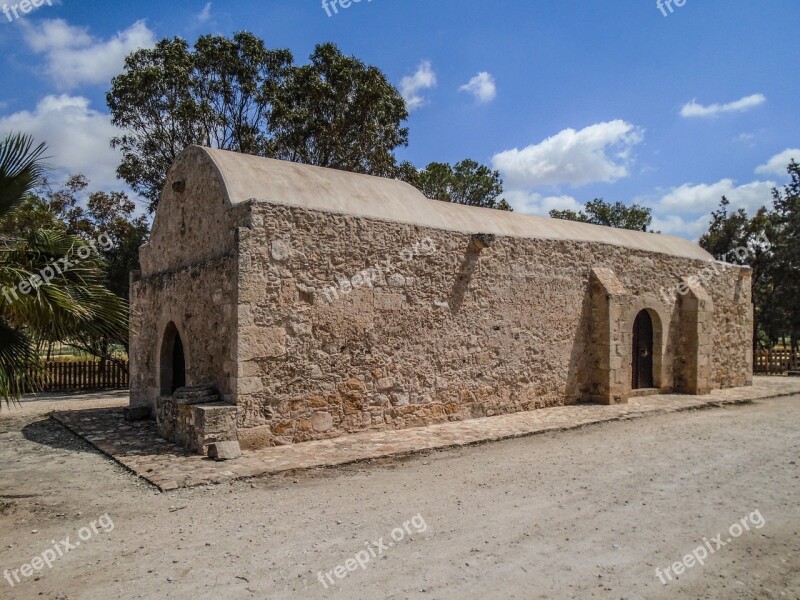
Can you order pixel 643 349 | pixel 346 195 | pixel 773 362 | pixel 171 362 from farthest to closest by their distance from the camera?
1. pixel 773 362
2. pixel 643 349
3. pixel 171 362
4. pixel 346 195

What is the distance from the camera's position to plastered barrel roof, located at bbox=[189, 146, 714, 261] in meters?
7.73

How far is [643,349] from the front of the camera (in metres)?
11.9

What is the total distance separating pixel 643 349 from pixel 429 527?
30.3ft

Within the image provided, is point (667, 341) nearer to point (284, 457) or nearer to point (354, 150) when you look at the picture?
point (284, 457)

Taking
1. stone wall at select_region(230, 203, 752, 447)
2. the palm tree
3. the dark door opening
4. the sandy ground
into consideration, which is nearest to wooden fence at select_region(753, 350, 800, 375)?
stone wall at select_region(230, 203, 752, 447)

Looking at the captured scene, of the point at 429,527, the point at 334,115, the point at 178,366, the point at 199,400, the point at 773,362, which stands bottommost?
the point at 773,362

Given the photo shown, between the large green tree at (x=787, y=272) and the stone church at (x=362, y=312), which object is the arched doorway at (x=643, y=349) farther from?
the large green tree at (x=787, y=272)

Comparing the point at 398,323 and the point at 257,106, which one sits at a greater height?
the point at 257,106

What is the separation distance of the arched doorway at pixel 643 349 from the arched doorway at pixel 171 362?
356 inches

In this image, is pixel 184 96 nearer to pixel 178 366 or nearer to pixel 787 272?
pixel 178 366

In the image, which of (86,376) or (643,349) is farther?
(86,376)

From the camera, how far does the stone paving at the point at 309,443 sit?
569cm

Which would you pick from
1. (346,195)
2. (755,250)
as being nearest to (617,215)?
(755,250)

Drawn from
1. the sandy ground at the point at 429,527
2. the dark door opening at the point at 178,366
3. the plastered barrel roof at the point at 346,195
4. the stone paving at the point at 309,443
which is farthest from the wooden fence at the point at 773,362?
the dark door opening at the point at 178,366
